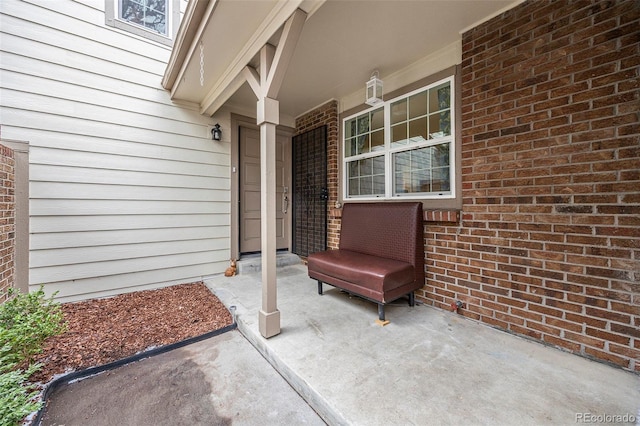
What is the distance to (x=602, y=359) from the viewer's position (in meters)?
1.67

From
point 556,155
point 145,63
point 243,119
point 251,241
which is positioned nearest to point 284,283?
point 251,241

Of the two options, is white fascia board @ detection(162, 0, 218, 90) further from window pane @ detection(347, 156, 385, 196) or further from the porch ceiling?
window pane @ detection(347, 156, 385, 196)

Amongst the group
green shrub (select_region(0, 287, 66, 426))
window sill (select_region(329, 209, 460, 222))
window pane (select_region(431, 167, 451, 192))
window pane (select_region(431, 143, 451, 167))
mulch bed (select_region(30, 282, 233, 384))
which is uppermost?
window pane (select_region(431, 143, 451, 167))

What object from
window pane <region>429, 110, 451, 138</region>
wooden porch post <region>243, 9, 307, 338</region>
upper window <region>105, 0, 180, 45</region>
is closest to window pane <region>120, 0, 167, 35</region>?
upper window <region>105, 0, 180, 45</region>

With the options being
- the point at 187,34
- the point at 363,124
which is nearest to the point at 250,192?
the point at 363,124

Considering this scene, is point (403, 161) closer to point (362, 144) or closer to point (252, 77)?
point (362, 144)

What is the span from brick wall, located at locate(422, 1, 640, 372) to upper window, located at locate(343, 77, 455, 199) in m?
0.23

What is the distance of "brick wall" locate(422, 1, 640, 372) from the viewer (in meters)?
1.59

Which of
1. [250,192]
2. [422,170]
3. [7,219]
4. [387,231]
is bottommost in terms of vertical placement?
[387,231]

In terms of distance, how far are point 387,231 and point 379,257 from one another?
0.30 meters

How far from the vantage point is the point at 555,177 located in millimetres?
1837

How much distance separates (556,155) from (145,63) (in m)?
4.35

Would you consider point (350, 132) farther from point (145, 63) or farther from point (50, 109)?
point (50, 109)

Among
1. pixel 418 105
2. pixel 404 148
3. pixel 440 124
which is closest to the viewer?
pixel 440 124
